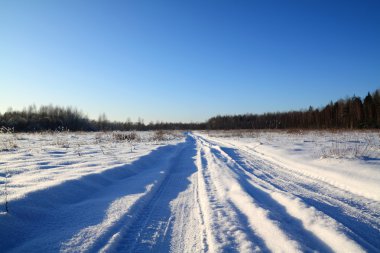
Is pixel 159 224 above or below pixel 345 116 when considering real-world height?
below

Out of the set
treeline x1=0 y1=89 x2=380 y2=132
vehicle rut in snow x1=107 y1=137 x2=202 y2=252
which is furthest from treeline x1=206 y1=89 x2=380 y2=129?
vehicle rut in snow x1=107 y1=137 x2=202 y2=252

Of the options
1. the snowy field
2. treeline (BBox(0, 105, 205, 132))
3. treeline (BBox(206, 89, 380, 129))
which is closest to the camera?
the snowy field

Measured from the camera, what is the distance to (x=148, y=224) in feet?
13.7

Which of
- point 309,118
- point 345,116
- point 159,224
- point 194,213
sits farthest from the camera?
point 309,118

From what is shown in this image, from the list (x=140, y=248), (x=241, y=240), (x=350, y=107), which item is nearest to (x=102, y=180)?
(x=140, y=248)

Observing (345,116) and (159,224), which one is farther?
(345,116)

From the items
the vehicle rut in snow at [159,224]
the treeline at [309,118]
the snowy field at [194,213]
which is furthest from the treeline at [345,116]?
the vehicle rut in snow at [159,224]

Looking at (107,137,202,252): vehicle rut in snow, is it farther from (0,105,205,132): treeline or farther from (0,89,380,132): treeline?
(0,89,380,132): treeline

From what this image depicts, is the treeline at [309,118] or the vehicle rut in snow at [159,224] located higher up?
the treeline at [309,118]

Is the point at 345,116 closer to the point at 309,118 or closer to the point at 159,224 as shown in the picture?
→ the point at 309,118

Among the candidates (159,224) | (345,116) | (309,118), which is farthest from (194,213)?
(309,118)

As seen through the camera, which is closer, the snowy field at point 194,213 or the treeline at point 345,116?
the snowy field at point 194,213

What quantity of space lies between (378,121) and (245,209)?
211ft

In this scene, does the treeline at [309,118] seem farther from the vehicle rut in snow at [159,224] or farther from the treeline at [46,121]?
the vehicle rut in snow at [159,224]
